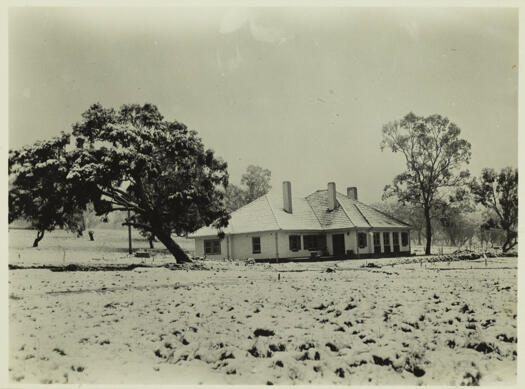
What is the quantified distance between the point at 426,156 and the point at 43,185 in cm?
1793

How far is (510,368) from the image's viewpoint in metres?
6.56

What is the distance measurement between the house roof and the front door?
3.00 feet

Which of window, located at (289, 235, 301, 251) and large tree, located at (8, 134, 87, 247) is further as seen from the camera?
window, located at (289, 235, 301, 251)

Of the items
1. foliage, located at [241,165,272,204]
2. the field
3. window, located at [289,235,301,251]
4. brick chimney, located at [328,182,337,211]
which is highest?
foliage, located at [241,165,272,204]

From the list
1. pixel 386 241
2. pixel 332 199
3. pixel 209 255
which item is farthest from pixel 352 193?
pixel 209 255

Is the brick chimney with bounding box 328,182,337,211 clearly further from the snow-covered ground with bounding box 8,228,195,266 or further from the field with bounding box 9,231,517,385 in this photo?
the field with bounding box 9,231,517,385

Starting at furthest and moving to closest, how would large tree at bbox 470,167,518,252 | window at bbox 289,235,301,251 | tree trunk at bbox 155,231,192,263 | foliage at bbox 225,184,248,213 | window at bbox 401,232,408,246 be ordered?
1. foliage at bbox 225,184,248,213
2. window at bbox 401,232,408,246
3. window at bbox 289,235,301,251
4. tree trunk at bbox 155,231,192,263
5. large tree at bbox 470,167,518,252

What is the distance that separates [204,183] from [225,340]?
11982mm

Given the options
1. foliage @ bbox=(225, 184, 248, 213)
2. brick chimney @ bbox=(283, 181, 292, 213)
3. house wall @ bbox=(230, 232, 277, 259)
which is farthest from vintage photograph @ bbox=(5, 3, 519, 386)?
foliage @ bbox=(225, 184, 248, 213)

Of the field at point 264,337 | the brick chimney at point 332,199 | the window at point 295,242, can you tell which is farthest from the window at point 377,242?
the field at point 264,337

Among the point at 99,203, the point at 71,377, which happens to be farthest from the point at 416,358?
the point at 99,203

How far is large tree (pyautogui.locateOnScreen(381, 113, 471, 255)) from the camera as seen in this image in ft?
44.4

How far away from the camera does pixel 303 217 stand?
98.6 ft

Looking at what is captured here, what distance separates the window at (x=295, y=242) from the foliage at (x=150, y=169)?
9.98 m
